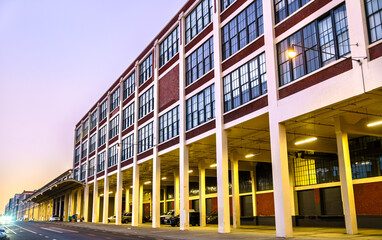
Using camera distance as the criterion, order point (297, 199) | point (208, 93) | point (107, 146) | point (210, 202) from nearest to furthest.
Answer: point (208, 93) < point (297, 199) < point (210, 202) < point (107, 146)

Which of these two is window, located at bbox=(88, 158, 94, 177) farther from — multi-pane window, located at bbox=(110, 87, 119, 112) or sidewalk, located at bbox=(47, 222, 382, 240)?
sidewalk, located at bbox=(47, 222, 382, 240)

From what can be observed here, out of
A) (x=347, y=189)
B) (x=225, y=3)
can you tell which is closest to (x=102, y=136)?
(x=225, y=3)

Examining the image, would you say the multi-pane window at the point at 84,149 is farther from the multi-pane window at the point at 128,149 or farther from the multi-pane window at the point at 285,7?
the multi-pane window at the point at 285,7

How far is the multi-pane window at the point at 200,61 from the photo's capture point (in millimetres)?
31406

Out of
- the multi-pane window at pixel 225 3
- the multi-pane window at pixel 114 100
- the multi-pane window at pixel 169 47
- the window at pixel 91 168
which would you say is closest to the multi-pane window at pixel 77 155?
the window at pixel 91 168

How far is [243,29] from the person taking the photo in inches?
1070

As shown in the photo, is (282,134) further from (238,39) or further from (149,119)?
(149,119)

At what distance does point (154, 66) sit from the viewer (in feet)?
137

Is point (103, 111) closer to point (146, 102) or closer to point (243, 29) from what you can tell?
point (146, 102)

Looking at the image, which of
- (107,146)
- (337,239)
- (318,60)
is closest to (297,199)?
(337,239)

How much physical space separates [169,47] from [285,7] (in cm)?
1791

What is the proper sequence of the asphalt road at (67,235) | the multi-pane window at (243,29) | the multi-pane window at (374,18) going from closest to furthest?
the multi-pane window at (374,18)
the multi-pane window at (243,29)
the asphalt road at (67,235)

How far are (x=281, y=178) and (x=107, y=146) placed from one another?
3922cm

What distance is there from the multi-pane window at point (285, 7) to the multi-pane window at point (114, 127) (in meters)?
34.6
